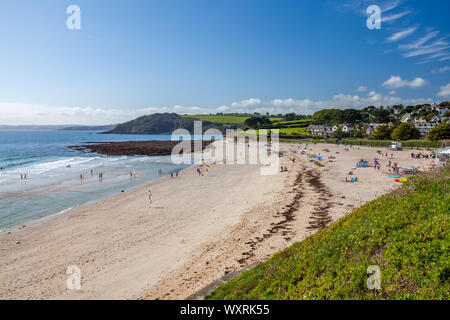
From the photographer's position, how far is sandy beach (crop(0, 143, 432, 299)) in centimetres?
923

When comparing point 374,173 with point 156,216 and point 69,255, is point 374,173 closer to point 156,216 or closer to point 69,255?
point 156,216

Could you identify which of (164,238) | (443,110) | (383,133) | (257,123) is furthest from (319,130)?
(164,238)

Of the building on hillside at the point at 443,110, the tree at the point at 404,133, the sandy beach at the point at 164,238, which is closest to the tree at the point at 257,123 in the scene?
the tree at the point at 404,133

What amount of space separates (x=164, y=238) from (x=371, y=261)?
10.4 m

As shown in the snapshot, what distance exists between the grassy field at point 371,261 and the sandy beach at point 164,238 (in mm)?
1930

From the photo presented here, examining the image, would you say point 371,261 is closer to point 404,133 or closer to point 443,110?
point 404,133

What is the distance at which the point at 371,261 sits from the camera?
214 inches

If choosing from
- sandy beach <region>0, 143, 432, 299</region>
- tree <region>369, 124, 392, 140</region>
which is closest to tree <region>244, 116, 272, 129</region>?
tree <region>369, 124, 392, 140</region>

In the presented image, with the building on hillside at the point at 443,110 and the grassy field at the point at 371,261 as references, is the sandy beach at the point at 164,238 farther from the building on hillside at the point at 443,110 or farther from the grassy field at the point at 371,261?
the building on hillside at the point at 443,110

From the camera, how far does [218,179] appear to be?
31438 millimetres

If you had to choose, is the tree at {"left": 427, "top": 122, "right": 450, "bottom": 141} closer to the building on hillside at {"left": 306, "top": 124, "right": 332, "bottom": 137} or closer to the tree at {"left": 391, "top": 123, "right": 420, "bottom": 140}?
the tree at {"left": 391, "top": 123, "right": 420, "bottom": 140}

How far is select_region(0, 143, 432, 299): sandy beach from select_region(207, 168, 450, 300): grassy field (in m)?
1.93
